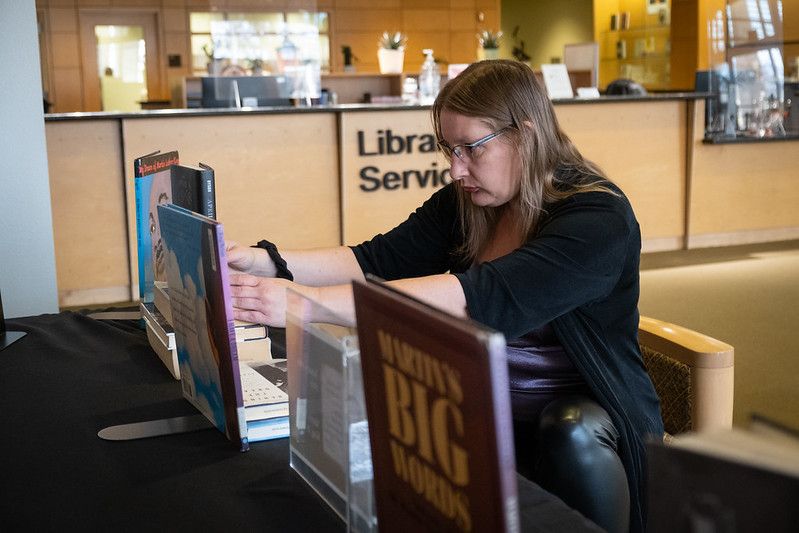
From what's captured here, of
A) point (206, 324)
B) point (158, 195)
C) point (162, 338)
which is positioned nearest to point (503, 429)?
point (206, 324)

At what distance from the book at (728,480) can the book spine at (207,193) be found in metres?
0.96

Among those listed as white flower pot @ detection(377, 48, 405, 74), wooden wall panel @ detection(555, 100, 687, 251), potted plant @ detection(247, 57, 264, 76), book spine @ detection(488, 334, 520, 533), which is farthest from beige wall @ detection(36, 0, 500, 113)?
book spine @ detection(488, 334, 520, 533)

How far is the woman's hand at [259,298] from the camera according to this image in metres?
1.49

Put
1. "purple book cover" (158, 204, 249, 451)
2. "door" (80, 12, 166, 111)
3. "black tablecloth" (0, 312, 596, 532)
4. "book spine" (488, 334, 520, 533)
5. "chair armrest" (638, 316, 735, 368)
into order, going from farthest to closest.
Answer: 1. "door" (80, 12, 166, 111)
2. "chair armrest" (638, 316, 735, 368)
3. "purple book cover" (158, 204, 249, 451)
4. "black tablecloth" (0, 312, 596, 532)
5. "book spine" (488, 334, 520, 533)

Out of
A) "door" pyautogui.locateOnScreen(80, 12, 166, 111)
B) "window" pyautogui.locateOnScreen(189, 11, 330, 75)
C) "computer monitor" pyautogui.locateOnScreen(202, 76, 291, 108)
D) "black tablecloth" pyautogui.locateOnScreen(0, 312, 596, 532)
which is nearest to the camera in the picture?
"black tablecloth" pyautogui.locateOnScreen(0, 312, 596, 532)

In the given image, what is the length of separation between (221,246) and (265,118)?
15.4 ft

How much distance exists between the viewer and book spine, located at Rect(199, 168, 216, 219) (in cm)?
A: 140

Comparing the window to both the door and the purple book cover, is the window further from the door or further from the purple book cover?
the purple book cover

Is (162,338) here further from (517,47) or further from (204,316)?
(517,47)

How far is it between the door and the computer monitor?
4113 mm

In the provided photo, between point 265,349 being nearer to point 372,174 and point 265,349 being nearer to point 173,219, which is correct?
point 173,219

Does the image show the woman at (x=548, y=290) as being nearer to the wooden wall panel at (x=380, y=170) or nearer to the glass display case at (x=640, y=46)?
the wooden wall panel at (x=380, y=170)

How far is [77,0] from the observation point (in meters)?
11.5

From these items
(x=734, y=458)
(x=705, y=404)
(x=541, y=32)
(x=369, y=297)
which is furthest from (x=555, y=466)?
(x=541, y=32)
